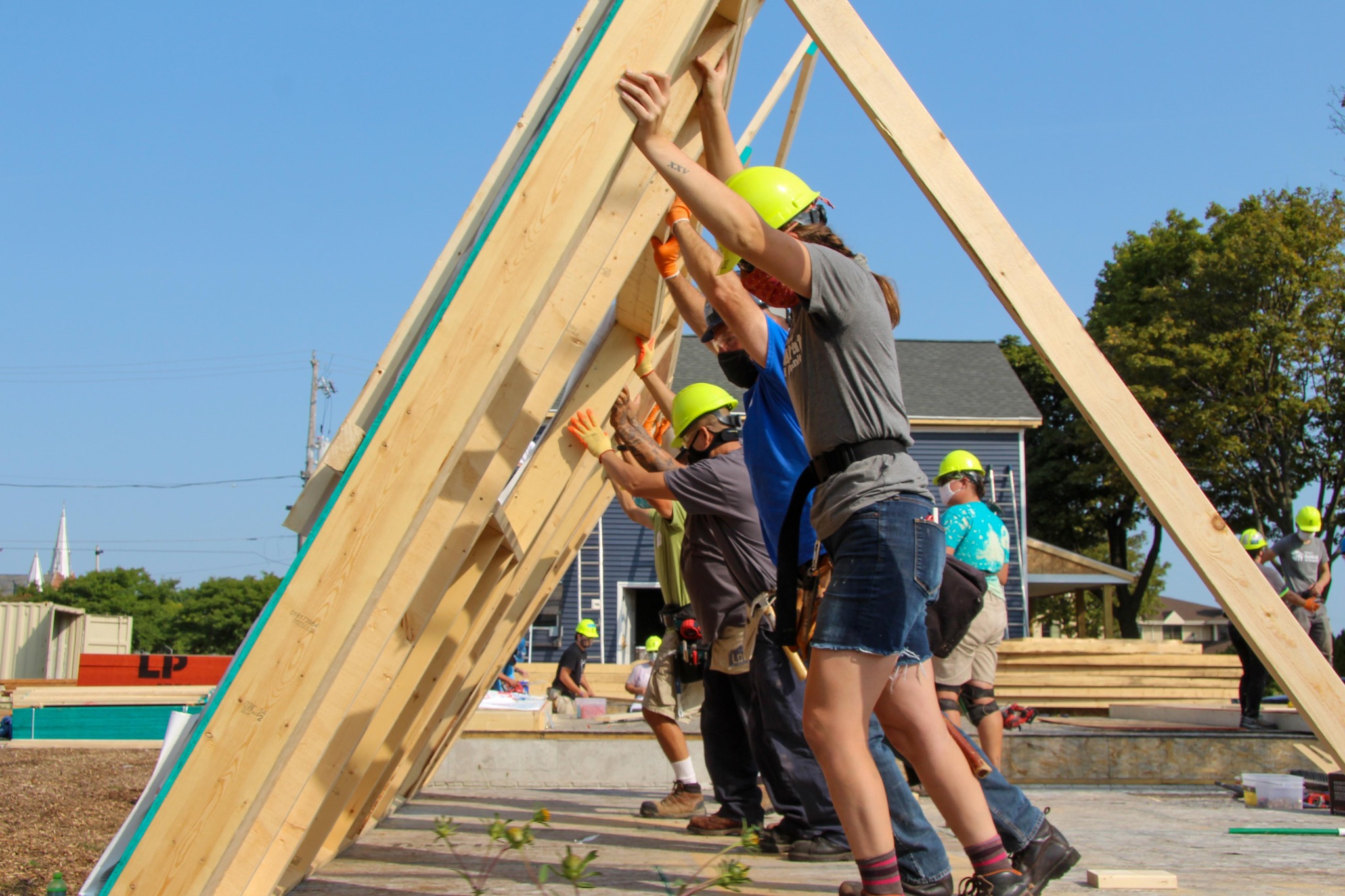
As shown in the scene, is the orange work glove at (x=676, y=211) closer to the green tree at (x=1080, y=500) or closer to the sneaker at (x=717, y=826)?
the sneaker at (x=717, y=826)

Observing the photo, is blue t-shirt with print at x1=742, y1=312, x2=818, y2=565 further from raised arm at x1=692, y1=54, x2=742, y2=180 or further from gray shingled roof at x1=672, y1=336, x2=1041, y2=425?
gray shingled roof at x1=672, y1=336, x2=1041, y2=425

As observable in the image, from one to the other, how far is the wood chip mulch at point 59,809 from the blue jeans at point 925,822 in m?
2.29

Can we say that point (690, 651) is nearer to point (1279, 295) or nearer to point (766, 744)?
point (766, 744)

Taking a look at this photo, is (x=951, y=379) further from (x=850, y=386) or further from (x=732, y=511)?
(x=850, y=386)

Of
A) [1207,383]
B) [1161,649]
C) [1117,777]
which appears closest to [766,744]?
[1117,777]

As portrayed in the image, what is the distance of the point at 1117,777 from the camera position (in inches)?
261

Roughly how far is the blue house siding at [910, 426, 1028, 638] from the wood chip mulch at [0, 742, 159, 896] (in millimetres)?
15343

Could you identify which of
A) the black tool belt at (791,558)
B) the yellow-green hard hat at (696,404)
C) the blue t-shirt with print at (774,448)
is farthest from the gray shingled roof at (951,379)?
the black tool belt at (791,558)

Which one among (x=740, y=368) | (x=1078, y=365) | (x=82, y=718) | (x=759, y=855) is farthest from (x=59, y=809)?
(x=82, y=718)

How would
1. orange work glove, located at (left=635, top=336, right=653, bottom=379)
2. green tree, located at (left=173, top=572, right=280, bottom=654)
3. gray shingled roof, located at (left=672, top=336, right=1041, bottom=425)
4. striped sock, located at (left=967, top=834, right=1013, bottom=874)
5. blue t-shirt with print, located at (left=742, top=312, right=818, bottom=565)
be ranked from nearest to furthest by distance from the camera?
striped sock, located at (left=967, top=834, right=1013, bottom=874)
blue t-shirt with print, located at (left=742, top=312, right=818, bottom=565)
orange work glove, located at (left=635, top=336, right=653, bottom=379)
gray shingled roof, located at (left=672, top=336, right=1041, bottom=425)
green tree, located at (left=173, top=572, right=280, bottom=654)

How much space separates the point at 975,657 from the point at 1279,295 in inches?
808

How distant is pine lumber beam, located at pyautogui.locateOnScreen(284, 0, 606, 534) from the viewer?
11.3 feet

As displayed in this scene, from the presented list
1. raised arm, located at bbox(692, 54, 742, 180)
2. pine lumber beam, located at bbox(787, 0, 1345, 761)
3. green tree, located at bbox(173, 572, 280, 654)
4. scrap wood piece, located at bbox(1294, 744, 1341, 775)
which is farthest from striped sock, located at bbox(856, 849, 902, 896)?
green tree, located at bbox(173, 572, 280, 654)

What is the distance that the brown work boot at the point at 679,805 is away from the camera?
4.65m
